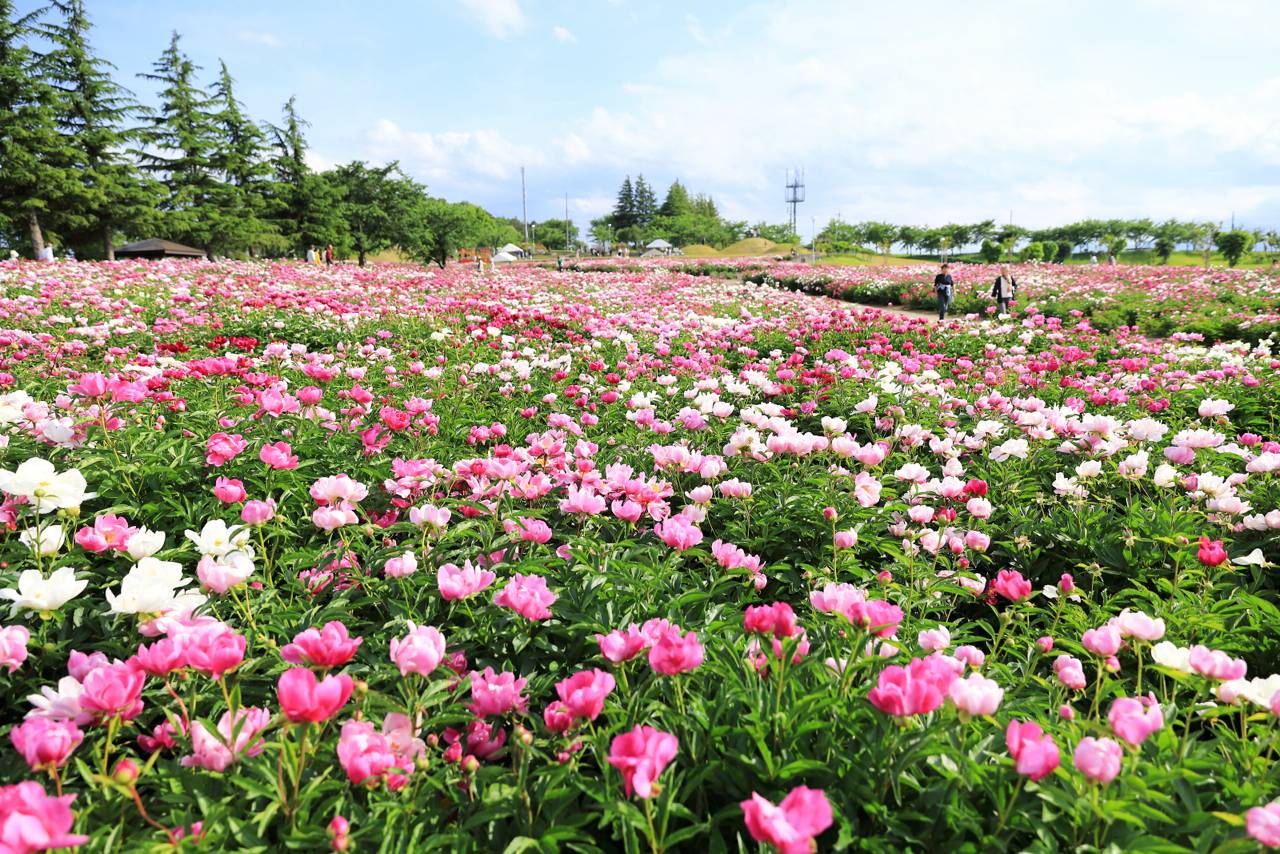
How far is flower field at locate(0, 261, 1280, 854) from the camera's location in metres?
1.26

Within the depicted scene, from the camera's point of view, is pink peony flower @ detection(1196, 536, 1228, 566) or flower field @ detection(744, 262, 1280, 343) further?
flower field @ detection(744, 262, 1280, 343)

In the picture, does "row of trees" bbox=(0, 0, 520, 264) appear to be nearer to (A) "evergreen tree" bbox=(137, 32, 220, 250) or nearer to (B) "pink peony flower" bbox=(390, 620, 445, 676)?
(A) "evergreen tree" bbox=(137, 32, 220, 250)

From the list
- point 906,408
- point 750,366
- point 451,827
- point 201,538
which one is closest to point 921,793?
point 451,827

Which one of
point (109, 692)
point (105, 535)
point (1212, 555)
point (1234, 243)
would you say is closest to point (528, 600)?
point (109, 692)

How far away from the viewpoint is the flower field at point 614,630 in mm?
1258

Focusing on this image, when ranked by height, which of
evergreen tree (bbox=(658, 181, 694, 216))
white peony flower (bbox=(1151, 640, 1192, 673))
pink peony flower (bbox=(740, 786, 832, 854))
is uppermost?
evergreen tree (bbox=(658, 181, 694, 216))

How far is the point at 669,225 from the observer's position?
95125 mm

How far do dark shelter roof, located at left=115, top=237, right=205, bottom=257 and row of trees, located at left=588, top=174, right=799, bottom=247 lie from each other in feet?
216

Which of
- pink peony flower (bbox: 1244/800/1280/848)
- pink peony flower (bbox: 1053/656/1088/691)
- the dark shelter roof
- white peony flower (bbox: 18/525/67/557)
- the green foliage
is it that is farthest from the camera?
the green foliage

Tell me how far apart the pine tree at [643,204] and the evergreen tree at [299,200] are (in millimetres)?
70347

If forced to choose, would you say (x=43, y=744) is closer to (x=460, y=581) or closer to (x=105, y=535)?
(x=460, y=581)

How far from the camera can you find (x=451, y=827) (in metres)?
1.33

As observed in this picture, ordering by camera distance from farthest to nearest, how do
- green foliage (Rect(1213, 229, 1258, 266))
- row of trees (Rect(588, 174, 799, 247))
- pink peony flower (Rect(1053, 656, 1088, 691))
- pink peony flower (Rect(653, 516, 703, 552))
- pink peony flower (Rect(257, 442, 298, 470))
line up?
row of trees (Rect(588, 174, 799, 247)), green foliage (Rect(1213, 229, 1258, 266)), pink peony flower (Rect(257, 442, 298, 470)), pink peony flower (Rect(653, 516, 703, 552)), pink peony flower (Rect(1053, 656, 1088, 691))

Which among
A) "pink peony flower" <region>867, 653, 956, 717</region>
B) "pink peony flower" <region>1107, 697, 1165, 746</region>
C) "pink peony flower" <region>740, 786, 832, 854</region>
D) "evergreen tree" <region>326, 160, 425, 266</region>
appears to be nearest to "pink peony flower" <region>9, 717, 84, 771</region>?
"pink peony flower" <region>740, 786, 832, 854</region>
